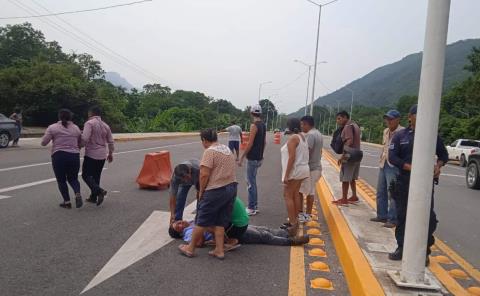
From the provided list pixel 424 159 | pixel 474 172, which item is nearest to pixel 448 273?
pixel 424 159

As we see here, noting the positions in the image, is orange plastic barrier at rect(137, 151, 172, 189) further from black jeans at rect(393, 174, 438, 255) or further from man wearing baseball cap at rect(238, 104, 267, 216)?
black jeans at rect(393, 174, 438, 255)

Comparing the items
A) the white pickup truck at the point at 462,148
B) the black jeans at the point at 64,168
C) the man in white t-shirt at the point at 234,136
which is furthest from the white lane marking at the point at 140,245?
the white pickup truck at the point at 462,148

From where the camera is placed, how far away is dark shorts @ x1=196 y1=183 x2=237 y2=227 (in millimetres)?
5082

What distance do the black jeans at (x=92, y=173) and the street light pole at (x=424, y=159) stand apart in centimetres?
Answer: 534

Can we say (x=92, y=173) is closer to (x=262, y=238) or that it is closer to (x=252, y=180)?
(x=252, y=180)

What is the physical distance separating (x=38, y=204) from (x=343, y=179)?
5.26 m

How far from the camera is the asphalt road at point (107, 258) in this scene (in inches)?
167

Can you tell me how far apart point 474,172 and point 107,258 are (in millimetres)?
12387

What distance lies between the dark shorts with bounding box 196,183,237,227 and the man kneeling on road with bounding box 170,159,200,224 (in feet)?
1.75

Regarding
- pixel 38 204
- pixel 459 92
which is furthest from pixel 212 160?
pixel 459 92

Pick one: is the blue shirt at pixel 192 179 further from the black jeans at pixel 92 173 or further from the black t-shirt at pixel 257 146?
the black jeans at pixel 92 173

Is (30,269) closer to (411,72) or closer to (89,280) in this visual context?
(89,280)

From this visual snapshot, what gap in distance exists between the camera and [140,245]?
556 centimetres

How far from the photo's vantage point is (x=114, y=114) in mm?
40688
